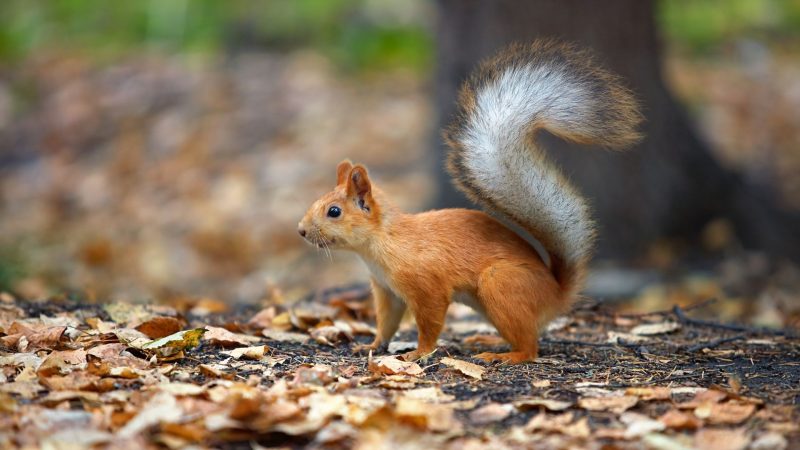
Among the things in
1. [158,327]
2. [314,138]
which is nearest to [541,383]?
[158,327]

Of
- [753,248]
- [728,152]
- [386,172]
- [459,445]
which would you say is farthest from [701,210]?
[459,445]

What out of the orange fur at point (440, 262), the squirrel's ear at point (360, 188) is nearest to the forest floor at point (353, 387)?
the orange fur at point (440, 262)

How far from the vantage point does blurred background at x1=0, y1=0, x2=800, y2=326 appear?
18.2ft

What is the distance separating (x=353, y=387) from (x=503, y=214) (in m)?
1.01

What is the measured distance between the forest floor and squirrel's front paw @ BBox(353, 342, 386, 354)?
0.25 ft

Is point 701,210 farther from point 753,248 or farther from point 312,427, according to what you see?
point 312,427

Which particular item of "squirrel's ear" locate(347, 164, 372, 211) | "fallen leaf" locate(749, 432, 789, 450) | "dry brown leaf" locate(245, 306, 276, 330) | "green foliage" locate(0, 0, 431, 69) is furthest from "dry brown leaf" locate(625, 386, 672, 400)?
"green foliage" locate(0, 0, 431, 69)

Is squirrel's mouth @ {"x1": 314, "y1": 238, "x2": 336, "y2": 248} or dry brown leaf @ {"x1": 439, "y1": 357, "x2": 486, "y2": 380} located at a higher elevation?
squirrel's mouth @ {"x1": 314, "y1": 238, "x2": 336, "y2": 248}

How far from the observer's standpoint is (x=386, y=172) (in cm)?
782

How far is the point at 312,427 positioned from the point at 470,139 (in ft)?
4.31

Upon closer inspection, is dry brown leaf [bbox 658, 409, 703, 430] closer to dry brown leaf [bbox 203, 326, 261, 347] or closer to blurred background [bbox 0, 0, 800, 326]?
dry brown leaf [bbox 203, 326, 261, 347]

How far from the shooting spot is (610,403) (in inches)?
98.8

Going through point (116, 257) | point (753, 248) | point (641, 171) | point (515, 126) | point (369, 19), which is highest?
point (369, 19)

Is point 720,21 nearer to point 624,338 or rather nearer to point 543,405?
point 624,338
